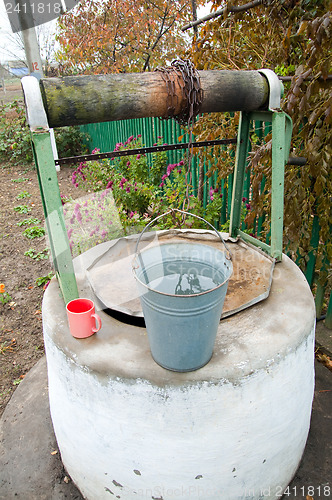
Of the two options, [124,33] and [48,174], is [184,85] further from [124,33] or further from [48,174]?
[124,33]

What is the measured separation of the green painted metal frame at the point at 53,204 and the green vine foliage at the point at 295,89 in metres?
1.30

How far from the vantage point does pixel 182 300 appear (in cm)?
115

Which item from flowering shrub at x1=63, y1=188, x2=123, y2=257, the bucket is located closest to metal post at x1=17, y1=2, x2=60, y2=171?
flowering shrub at x1=63, y1=188, x2=123, y2=257

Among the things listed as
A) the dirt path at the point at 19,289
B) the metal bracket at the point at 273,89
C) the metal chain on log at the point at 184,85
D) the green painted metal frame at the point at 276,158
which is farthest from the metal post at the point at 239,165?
the dirt path at the point at 19,289

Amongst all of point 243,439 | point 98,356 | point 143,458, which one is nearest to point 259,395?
point 243,439

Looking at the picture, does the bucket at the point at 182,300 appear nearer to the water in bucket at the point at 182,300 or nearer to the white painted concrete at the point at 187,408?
the water in bucket at the point at 182,300

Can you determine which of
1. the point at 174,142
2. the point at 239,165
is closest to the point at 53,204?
the point at 239,165

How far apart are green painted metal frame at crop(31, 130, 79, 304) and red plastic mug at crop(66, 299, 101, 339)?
0.12m

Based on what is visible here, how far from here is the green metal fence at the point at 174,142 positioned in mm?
2857

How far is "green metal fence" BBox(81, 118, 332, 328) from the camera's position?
286 centimetres

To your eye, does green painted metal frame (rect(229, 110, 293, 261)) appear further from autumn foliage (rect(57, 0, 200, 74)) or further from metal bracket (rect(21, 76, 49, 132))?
autumn foliage (rect(57, 0, 200, 74))

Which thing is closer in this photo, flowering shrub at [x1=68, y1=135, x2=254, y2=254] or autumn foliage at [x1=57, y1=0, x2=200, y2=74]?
flowering shrub at [x1=68, y1=135, x2=254, y2=254]

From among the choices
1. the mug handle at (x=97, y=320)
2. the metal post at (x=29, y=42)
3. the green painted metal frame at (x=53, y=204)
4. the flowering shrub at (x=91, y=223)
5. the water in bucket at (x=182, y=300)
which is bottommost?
the flowering shrub at (x=91, y=223)

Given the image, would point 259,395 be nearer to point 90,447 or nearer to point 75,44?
point 90,447
